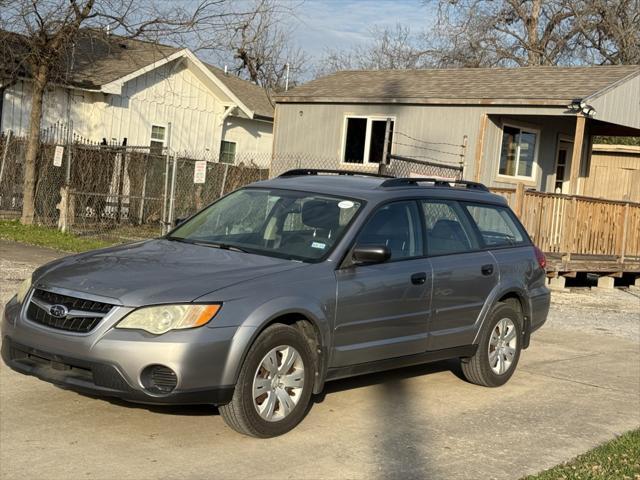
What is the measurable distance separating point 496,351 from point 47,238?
11281 millimetres

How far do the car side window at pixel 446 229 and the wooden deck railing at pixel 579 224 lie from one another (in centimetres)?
838

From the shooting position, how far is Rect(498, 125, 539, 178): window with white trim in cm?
2089

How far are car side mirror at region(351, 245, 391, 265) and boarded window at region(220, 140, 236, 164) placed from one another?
24.7 meters

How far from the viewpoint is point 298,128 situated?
76.5 ft

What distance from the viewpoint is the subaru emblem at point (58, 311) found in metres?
5.58

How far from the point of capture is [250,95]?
33.8 metres

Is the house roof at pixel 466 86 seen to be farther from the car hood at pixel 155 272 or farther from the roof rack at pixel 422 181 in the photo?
the car hood at pixel 155 272

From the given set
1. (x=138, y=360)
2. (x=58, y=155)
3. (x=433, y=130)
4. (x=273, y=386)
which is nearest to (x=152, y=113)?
(x=58, y=155)

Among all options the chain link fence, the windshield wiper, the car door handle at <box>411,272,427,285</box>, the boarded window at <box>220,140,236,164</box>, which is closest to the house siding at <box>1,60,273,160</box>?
the boarded window at <box>220,140,236,164</box>

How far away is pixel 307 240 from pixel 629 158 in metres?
23.9

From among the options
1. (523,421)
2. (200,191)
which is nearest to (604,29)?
(200,191)

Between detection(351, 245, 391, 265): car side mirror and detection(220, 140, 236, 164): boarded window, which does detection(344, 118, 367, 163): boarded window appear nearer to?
detection(220, 140, 236, 164): boarded window

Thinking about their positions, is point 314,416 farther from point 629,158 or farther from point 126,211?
point 629,158

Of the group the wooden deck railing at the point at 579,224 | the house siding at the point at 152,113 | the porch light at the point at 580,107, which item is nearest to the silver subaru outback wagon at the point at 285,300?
the wooden deck railing at the point at 579,224
